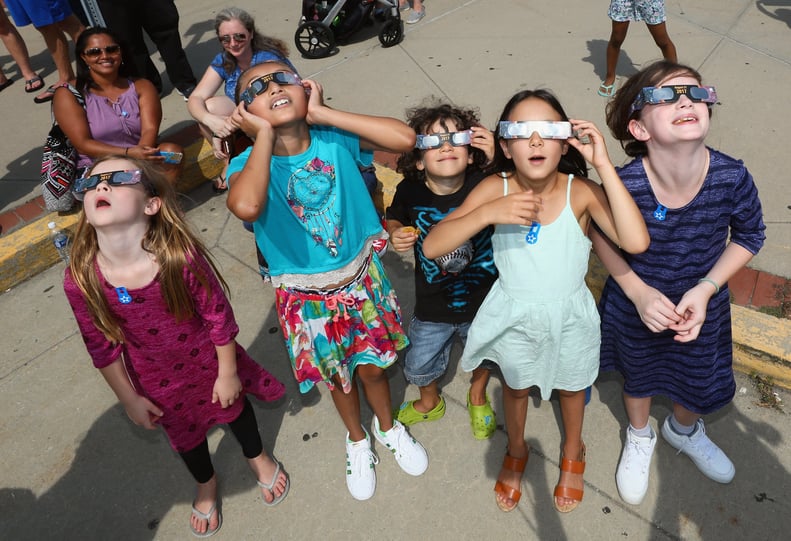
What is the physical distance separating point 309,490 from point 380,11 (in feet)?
18.6

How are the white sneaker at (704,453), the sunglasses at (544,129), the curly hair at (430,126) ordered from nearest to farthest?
the sunglasses at (544,129) → the curly hair at (430,126) → the white sneaker at (704,453)

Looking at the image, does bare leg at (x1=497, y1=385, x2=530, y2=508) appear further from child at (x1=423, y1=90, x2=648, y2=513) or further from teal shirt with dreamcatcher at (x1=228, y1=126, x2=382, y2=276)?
teal shirt with dreamcatcher at (x1=228, y1=126, x2=382, y2=276)

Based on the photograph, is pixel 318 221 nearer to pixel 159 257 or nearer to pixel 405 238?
pixel 405 238

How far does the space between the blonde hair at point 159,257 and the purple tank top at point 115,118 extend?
2229mm

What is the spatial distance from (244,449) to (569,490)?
143cm

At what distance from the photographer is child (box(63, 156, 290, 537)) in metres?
1.91

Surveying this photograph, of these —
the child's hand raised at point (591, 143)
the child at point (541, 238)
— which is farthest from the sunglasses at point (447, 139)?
the child's hand raised at point (591, 143)

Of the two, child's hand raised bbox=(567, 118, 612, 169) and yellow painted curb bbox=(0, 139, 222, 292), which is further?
yellow painted curb bbox=(0, 139, 222, 292)

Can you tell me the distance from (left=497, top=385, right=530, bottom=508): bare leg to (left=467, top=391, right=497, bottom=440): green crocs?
0.16m

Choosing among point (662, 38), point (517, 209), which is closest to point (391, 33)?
point (662, 38)

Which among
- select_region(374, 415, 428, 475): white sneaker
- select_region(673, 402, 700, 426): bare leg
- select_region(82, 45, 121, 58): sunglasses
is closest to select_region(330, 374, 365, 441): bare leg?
select_region(374, 415, 428, 475): white sneaker

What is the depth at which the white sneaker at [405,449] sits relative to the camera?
8.79ft

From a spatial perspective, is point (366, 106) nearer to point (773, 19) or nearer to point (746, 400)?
point (746, 400)

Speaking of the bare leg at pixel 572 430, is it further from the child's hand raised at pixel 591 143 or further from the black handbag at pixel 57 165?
the black handbag at pixel 57 165
